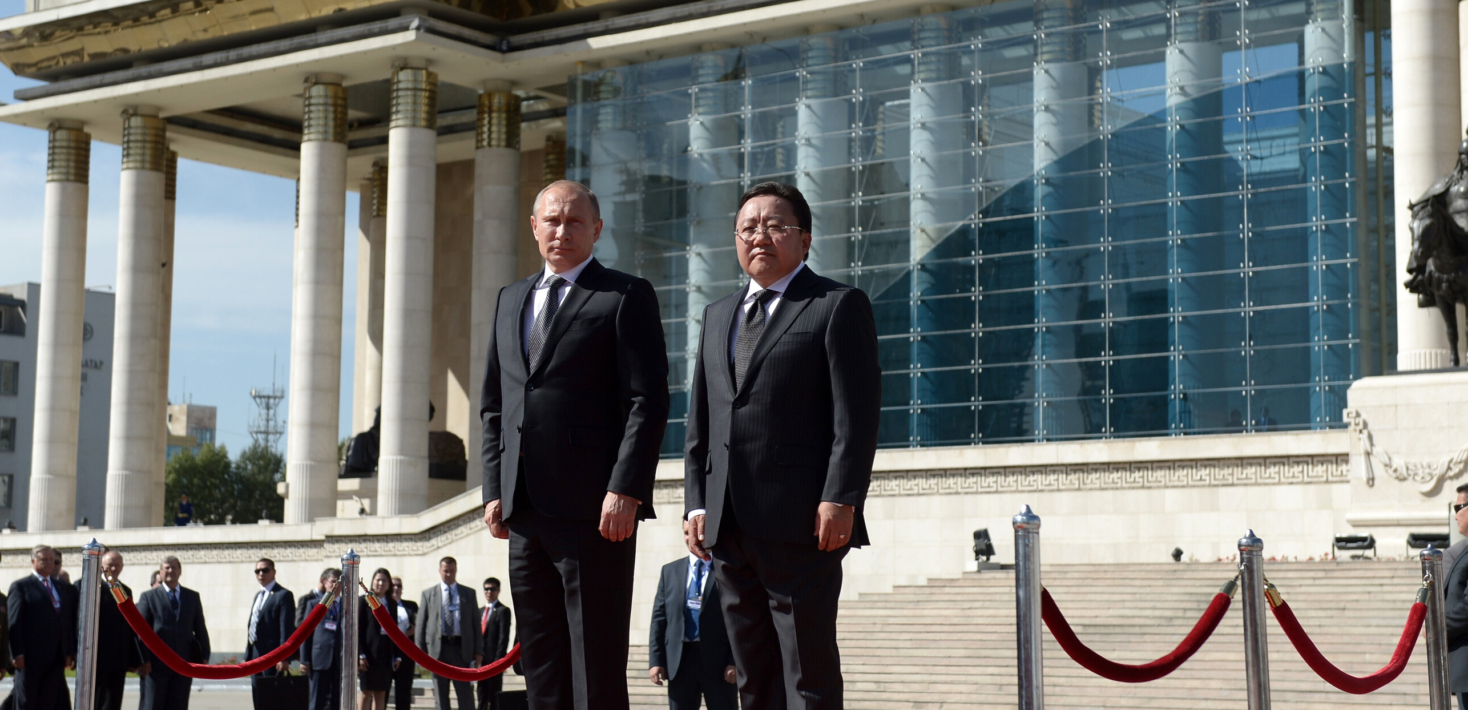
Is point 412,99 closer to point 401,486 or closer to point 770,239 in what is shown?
point 401,486

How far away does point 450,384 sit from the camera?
40.7m

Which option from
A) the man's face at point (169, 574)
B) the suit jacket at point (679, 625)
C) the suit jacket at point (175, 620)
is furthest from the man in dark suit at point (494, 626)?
the suit jacket at point (679, 625)

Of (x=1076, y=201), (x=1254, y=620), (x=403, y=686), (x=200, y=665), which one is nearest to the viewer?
(x=1254, y=620)

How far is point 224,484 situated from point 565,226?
72.4 m

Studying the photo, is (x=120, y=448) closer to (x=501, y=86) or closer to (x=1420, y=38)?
(x=501, y=86)

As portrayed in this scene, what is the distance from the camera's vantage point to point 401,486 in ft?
107

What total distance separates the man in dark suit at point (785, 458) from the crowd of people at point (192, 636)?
20.8 feet

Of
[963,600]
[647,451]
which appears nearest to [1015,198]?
[963,600]

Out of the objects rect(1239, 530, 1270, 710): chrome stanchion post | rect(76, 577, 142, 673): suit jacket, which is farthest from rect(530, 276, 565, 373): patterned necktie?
rect(76, 577, 142, 673): suit jacket

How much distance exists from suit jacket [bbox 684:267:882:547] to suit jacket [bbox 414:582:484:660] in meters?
10.2

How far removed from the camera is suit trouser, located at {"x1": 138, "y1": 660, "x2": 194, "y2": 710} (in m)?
13.7

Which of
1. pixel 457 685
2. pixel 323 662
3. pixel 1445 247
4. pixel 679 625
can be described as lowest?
pixel 457 685

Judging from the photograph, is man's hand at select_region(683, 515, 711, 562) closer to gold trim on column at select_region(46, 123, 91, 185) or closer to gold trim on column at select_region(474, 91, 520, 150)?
gold trim on column at select_region(474, 91, 520, 150)

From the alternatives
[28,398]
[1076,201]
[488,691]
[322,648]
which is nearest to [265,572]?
[322,648]
